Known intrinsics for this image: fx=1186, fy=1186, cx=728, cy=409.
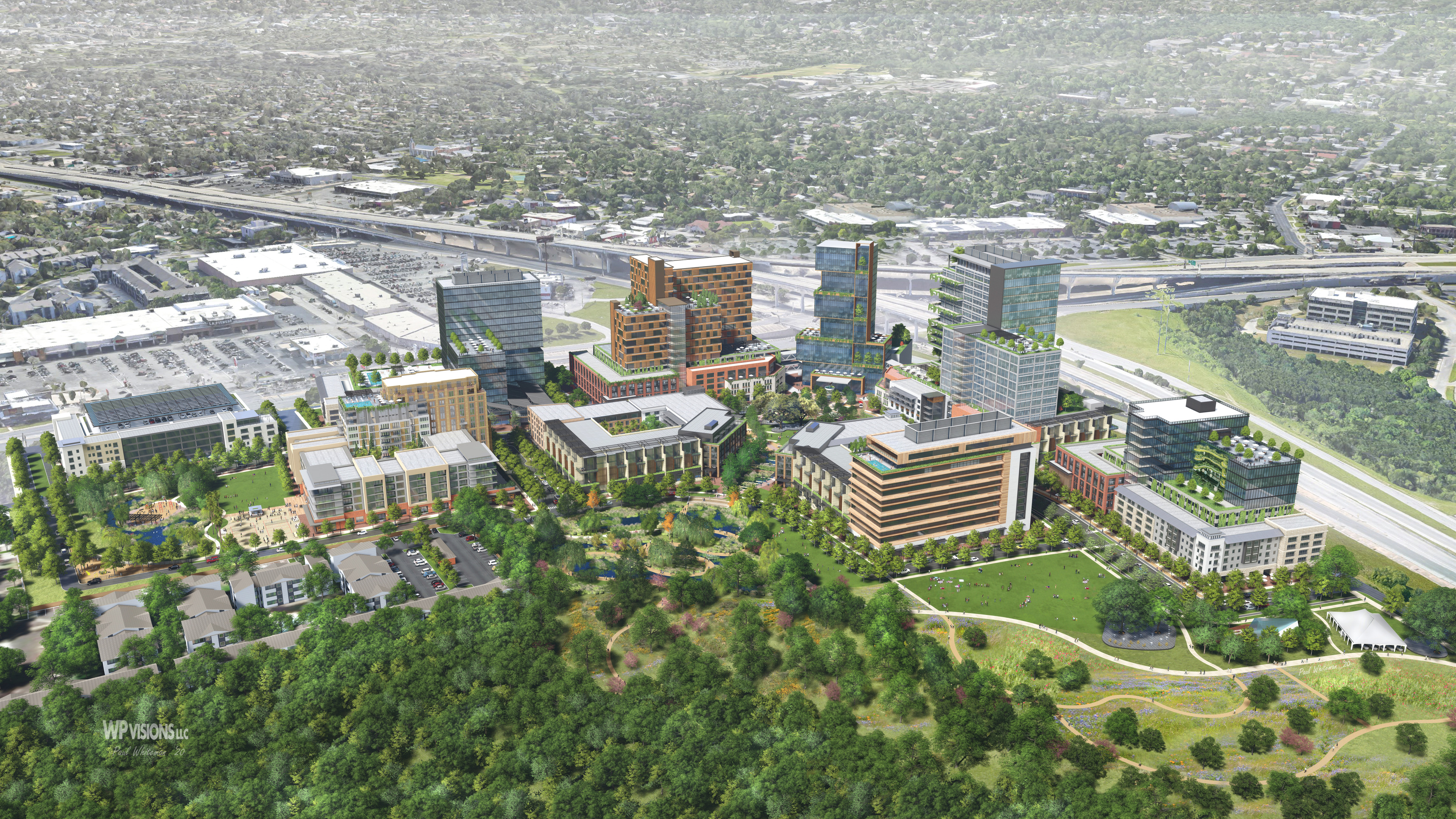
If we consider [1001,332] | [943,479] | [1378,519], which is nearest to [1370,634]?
[1378,519]

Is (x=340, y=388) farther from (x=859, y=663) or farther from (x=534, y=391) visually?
(x=859, y=663)

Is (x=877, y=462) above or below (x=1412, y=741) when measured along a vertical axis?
above

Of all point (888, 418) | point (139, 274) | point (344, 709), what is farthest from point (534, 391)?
point (139, 274)

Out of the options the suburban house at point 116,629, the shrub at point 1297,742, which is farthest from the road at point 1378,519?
the suburban house at point 116,629

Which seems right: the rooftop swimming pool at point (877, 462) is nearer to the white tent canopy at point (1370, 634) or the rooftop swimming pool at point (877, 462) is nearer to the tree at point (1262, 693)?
the tree at point (1262, 693)

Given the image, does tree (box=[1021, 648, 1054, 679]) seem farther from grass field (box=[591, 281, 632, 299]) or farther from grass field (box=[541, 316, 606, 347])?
grass field (box=[591, 281, 632, 299])

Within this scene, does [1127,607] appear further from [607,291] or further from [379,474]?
[607,291]
